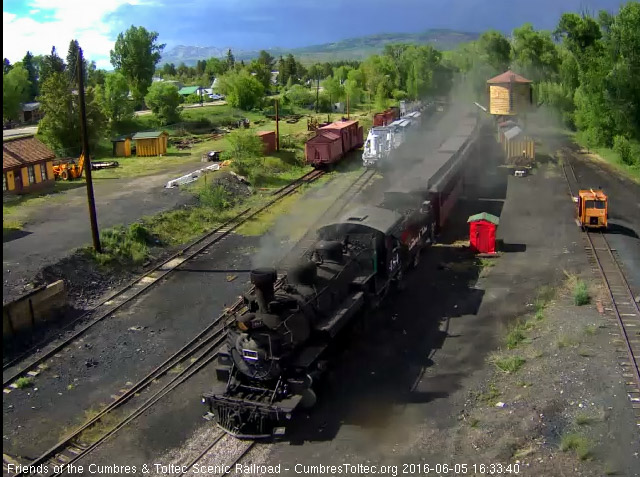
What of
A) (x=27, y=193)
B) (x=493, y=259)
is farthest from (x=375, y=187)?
(x=27, y=193)

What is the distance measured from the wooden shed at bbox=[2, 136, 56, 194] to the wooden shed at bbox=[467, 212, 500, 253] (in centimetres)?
2254

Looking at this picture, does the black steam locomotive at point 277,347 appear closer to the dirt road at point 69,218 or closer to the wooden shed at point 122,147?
the dirt road at point 69,218

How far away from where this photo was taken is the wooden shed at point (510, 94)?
165 ft

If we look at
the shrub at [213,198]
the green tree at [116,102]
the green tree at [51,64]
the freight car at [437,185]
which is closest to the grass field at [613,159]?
the freight car at [437,185]

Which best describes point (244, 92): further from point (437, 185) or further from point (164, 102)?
point (437, 185)

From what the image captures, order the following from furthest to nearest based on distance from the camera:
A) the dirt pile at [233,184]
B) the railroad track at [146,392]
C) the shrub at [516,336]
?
the dirt pile at [233,184] → the shrub at [516,336] → the railroad track at [146,392]

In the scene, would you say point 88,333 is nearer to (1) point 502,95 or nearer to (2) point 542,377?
(2) point 542,377

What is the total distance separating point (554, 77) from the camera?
65250mm

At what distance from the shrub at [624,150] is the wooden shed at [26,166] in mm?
Answer: 35174

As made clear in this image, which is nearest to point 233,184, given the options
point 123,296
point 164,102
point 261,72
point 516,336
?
point 123,296

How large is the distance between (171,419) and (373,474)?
4565 mm

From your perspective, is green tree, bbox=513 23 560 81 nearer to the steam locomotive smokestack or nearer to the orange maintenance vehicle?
the orange maintenance vehicle

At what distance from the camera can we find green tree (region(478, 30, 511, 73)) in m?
67.8

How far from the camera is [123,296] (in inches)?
790
